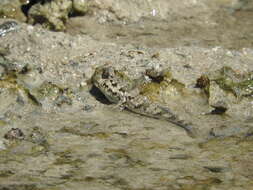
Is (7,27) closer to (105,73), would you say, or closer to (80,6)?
(80,6)

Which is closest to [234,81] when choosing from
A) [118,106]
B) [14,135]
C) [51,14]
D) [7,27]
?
[118,106]

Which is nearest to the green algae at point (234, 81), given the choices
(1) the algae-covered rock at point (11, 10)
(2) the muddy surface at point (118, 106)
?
(2) the muddy surface at point (118, 106)

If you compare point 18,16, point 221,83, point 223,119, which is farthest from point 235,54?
point 18,16

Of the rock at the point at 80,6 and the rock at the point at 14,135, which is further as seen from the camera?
the rock at the point at 80,6

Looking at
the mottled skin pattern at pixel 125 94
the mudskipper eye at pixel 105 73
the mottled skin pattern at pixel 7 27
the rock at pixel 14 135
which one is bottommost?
the rock at pixel 14 135

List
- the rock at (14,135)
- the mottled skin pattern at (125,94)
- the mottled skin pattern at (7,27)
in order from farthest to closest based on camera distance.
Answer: the mottled skin pattern at (7,27) → the mottled skin pattern at (125,94) → the rock at (14,135)

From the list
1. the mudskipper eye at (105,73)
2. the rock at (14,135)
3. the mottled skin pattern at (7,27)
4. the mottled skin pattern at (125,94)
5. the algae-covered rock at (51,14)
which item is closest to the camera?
the rock at (14,135)

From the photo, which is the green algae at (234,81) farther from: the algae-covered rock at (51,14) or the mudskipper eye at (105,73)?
the algae-covered rock at (51,14)
